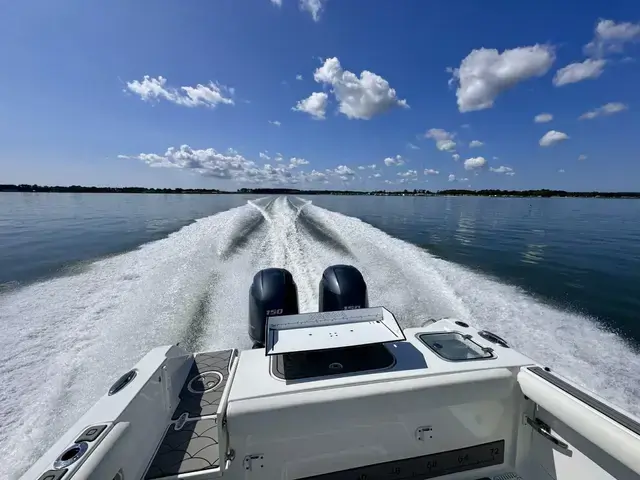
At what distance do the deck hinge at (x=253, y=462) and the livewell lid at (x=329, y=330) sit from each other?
472 millimetres

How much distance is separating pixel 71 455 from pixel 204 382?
108cm

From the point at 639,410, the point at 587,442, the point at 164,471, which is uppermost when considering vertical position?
the point at 587,442

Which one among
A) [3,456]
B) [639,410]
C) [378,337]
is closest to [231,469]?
[378,337]

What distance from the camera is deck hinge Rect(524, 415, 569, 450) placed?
1.44 meters

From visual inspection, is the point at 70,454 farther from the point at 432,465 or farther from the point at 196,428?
the point at 432,465

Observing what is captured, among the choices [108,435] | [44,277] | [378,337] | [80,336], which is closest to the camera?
[108,435]

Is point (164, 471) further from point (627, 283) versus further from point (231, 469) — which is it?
point (627, 283)

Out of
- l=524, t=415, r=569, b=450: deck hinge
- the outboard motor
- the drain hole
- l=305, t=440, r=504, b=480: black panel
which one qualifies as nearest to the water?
the outboard motor

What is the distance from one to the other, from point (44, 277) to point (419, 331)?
19.4ft

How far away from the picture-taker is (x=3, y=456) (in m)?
1.79

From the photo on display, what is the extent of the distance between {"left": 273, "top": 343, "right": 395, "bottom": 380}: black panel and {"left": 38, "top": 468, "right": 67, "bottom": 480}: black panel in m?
Result: 0.84

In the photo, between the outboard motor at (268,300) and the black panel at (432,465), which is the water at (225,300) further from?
the black panel at (432,465)

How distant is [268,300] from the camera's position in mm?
2568

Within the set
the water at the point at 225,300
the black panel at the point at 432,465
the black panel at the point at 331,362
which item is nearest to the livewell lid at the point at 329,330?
the black panel at the point at 331,362
